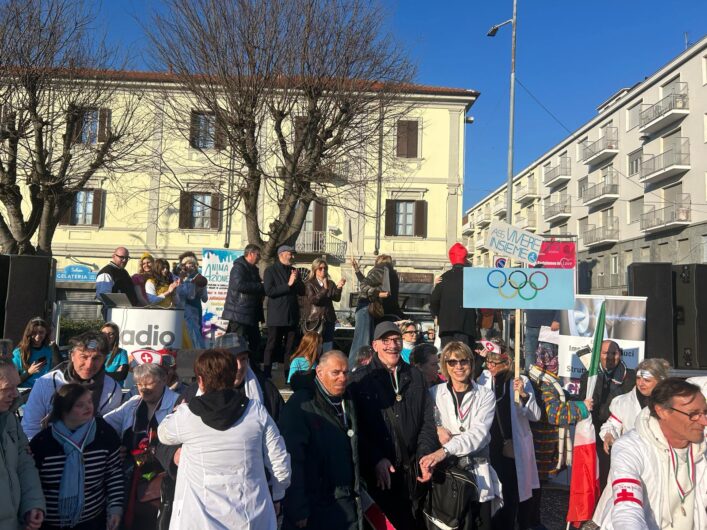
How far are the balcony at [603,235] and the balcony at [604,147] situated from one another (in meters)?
5.01

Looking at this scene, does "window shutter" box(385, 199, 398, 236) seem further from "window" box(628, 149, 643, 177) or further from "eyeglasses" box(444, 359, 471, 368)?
"eyeglasses" box(444, 359, 471, 368)

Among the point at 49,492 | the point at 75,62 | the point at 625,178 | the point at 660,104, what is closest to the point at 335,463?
the point at 49,492

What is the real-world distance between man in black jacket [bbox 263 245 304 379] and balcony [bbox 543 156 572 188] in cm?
5400

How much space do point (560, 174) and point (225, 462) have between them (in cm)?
5937

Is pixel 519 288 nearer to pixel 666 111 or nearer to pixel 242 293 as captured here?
pixel 242 293

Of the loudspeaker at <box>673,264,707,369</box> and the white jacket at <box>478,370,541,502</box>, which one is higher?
the loudspeaker at <box>673,264,707,369</box>

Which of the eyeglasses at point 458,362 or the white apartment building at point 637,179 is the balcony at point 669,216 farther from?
the eyeglasses at point 458,362

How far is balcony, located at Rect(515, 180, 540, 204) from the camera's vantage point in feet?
221

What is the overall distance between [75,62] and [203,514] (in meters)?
15.0

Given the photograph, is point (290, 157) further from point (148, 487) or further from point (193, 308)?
point (148, 487)

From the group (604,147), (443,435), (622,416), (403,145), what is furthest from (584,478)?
(604,147)

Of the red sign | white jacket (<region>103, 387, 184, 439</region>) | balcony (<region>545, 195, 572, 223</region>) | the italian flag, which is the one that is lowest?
the italian flag

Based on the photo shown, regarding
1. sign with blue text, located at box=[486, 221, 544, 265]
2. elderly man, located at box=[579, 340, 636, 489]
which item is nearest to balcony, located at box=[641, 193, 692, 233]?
elderly man, located at box=[579, 340, 636, 489]

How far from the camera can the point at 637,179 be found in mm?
46562
